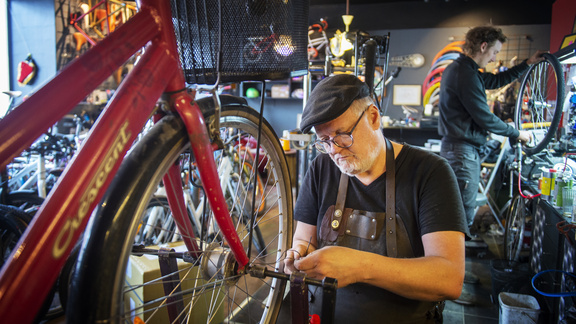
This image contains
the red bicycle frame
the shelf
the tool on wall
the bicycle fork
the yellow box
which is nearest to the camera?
the red bicycle frame

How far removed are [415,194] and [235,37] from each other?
2.34 feet

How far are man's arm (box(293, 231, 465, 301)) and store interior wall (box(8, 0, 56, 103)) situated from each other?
23.2 ft

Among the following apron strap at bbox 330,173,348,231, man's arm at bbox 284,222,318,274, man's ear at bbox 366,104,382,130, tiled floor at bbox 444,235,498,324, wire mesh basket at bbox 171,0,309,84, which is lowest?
tiled floor at bbox 444,235,498,324

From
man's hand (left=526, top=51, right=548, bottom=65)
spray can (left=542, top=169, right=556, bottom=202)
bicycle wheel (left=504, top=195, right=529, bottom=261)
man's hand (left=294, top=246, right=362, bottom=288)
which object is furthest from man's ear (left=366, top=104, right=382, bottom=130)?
bicycle wheel (left=504, top=195, right=529, bottom=261)

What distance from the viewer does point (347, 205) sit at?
1308 millimetres

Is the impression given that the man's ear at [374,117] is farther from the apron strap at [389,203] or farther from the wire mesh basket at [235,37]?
the wire mesh basket at [235,37]

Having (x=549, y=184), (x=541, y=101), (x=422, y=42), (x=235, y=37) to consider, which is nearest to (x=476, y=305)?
(x=549, y=184)

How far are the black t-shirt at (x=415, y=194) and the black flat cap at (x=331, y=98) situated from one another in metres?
0.27

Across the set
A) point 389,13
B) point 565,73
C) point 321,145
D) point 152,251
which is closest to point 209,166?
point 152,251

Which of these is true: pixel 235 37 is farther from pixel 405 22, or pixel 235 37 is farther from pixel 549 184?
pixel 405 22

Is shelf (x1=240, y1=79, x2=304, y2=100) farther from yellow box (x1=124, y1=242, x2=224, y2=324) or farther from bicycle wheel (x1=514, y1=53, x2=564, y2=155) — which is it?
yellow box (x1=124, y1=242, x2=224, y2=324)

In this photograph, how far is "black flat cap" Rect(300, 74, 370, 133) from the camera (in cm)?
111

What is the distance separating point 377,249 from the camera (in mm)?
1200

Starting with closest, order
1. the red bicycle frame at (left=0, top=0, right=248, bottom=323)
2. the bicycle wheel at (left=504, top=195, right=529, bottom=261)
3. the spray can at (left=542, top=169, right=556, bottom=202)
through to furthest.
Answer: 1. the red bicycle frame at (left=0, top=0, right=248, bottom=323)
2. the spray can at (left=542, top=169, right=556, bottom=202)
3. the bicycle wheel at (left=504, top=195, right=529, bottom=261)
